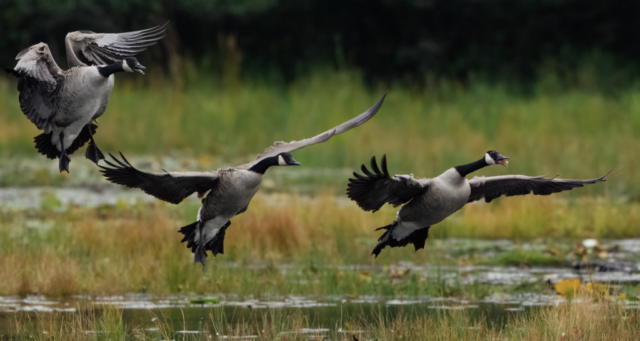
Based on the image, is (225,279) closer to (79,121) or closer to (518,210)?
(79,121)

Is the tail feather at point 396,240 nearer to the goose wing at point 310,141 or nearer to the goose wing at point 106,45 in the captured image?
the goose wing at point 310,141

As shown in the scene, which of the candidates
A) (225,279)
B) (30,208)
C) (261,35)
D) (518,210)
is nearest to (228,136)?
(30,208)

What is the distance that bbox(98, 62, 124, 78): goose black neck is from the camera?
20.4 ft

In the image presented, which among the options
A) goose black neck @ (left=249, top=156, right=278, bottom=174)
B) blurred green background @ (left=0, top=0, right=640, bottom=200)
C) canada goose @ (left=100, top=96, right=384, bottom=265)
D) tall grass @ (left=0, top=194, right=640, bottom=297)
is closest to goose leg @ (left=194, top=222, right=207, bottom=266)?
canada goose @ (left=100, top=96, right=384, bottom=265)

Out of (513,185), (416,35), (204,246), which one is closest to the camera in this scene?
(204,246)

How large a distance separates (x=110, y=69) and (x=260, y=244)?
667cm

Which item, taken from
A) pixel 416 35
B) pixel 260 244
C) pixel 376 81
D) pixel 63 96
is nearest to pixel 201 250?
pixel 63 96

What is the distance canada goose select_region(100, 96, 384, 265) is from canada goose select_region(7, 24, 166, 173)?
11.9 inches

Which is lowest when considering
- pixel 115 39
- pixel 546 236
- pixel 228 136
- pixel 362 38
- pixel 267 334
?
pixel 267 334

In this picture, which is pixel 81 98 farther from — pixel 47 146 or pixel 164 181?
pixel 164 181

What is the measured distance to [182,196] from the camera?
21.9 ft

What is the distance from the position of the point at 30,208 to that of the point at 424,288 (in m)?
7.66

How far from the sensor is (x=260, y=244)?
1269 cm

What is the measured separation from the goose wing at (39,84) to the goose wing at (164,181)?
639 mm
